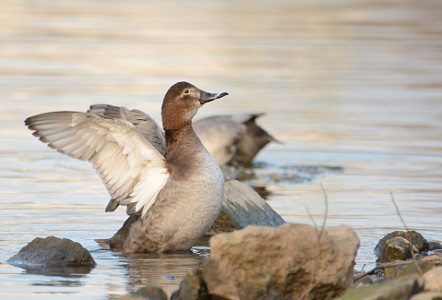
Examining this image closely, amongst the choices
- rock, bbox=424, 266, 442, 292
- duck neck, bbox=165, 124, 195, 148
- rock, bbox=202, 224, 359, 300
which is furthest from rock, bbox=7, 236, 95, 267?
rock, bbox=424, 266, 442, 292

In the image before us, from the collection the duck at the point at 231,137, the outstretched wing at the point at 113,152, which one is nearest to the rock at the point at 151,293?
the outstretched wing at the point at 113,152

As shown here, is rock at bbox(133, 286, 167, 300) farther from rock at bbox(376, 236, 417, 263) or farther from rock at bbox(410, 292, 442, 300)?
rock at bbox(376, 236, 417, 263)

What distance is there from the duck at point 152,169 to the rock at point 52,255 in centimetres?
68

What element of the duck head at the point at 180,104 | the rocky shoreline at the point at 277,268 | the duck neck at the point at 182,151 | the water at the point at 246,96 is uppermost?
the duck head at the point at 180,104

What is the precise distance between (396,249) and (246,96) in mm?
9724

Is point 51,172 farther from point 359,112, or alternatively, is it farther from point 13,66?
point 13,66

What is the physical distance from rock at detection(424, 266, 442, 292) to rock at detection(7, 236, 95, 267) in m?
2.73

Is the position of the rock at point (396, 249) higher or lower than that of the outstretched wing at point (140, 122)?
lower

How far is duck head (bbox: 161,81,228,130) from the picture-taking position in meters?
8.20

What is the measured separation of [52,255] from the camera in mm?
7480

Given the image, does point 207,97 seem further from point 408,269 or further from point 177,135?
point 408,269

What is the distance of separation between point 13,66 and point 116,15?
9557 millimetres

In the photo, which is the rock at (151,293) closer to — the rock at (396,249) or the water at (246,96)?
the water at (246,96)

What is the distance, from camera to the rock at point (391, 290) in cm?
557
